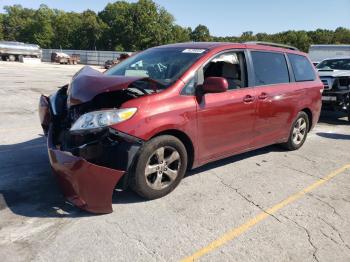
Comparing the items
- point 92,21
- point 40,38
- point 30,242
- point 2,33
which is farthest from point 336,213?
point 2,33

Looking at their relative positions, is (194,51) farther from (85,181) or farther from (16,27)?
(16,27)

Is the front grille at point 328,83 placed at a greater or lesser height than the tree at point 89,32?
lesser

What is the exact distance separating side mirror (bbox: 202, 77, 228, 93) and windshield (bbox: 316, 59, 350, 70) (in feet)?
27.6

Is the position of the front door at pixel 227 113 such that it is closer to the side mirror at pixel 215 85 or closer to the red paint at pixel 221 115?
the red paint at pixel 221 115

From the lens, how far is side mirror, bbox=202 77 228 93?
14.3 feet

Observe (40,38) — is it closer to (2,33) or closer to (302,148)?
(2,33)

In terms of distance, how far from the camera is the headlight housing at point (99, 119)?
3775 millimetres

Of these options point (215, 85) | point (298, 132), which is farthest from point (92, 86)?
point (298, 132)

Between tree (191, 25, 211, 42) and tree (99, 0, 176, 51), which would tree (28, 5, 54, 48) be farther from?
tree (191, 25, 211, 42)

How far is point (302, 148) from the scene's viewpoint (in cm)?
696

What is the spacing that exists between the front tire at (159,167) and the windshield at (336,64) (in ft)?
29.0

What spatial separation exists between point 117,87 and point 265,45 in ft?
10.2

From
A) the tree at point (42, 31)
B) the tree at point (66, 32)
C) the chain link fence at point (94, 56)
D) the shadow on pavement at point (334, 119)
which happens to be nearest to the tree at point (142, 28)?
the tree at point (66, 32)

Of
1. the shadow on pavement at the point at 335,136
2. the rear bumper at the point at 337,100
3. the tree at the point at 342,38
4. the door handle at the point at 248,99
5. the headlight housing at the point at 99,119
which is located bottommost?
the shadow on pavement at the point at 335,136
